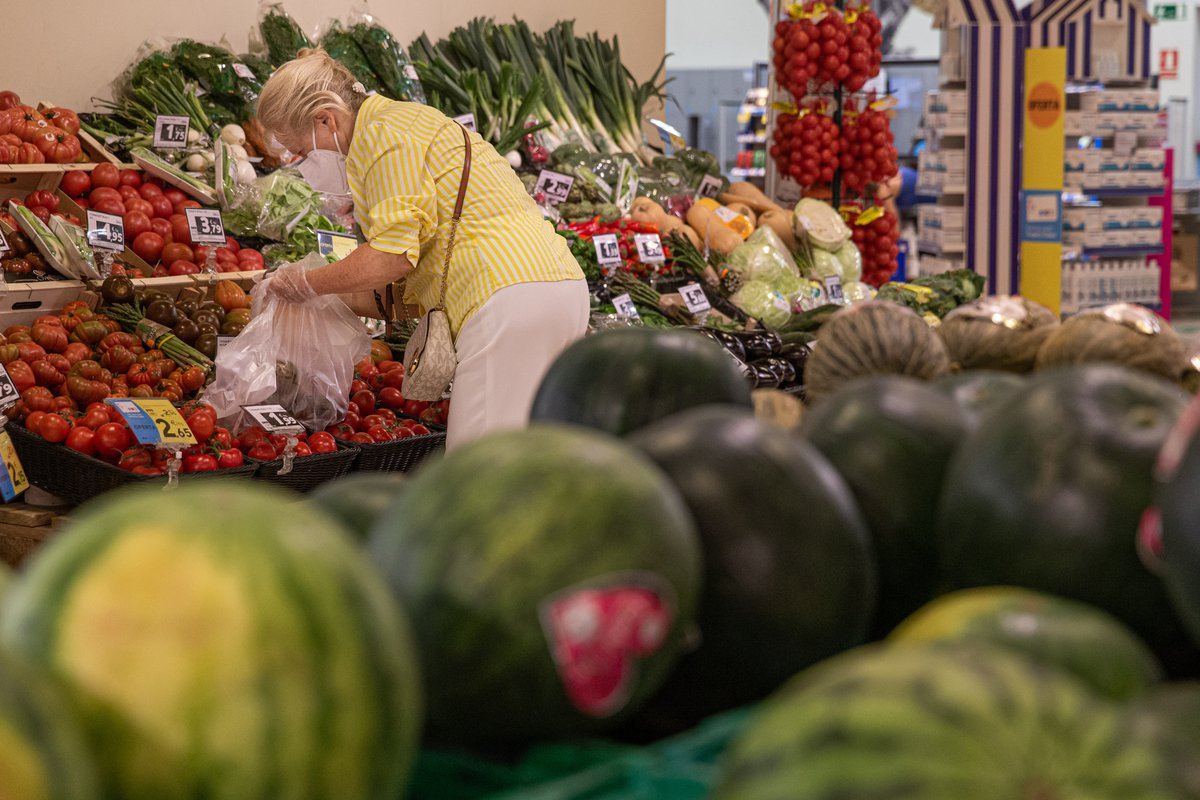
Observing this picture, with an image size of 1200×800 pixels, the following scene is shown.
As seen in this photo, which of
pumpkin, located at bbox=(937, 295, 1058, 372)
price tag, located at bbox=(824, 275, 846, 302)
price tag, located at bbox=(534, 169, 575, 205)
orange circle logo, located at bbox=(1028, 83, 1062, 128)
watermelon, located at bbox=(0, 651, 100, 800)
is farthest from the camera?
orange circle logo, located at bbox=(1028, 83, 1062, 128)

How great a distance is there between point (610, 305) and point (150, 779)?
4431mm

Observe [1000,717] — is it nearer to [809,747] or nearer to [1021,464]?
[809,747]

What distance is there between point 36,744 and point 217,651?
0.09 metres

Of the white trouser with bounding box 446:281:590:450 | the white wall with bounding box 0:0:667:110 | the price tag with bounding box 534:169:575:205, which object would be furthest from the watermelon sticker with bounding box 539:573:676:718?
the white wall with bounding box 0:0:667:110

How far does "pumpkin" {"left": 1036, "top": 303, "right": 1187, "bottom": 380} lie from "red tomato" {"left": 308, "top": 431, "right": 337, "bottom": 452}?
2.38m

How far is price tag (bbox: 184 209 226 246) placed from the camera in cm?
466

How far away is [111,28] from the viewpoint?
5309mm

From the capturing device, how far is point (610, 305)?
504cm

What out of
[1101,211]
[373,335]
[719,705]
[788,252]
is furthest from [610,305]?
[1101,211]

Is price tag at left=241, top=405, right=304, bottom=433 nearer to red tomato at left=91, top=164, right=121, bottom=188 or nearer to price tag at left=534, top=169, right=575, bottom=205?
red tomato at left=91, top=164, right=121, bottom=188

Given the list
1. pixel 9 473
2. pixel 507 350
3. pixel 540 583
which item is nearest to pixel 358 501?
pixel 540 583

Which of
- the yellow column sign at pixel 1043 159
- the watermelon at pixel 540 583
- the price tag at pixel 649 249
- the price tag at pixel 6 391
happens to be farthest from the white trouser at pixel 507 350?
the yellow column sign at pixel 1043 159

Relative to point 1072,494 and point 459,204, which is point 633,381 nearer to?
point 1072,494

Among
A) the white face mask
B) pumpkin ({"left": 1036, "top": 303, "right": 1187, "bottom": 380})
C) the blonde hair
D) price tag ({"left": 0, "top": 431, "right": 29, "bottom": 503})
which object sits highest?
the blonde hair
